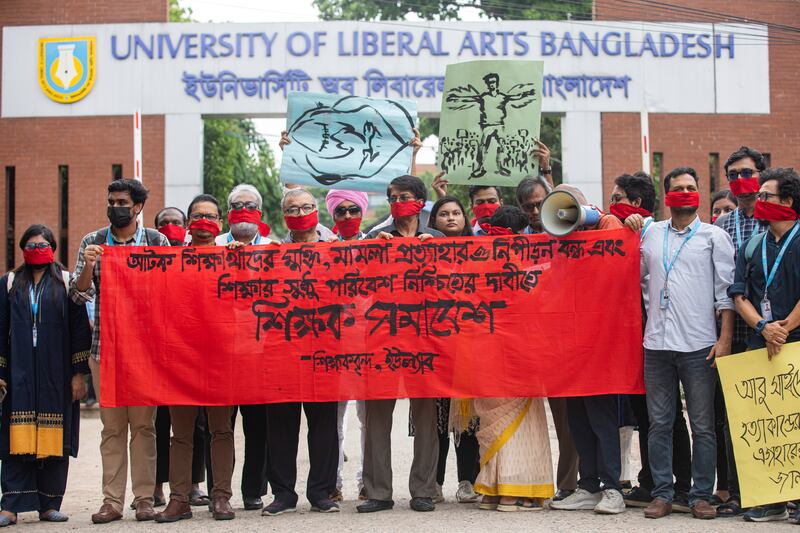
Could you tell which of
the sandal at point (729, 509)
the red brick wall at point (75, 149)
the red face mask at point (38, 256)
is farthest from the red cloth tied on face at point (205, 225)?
the red brick wall at point (75, 149)

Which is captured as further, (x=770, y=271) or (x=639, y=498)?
(x=639, y=498)

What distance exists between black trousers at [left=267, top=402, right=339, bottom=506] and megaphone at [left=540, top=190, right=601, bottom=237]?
1.82 metres

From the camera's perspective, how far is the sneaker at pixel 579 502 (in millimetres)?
6488

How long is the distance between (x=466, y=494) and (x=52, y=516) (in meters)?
2.69

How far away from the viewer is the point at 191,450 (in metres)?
6.66

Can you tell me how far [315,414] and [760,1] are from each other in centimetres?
1257

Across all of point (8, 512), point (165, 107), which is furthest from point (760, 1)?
point (8, 512)

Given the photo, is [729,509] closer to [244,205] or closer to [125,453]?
[244,205]

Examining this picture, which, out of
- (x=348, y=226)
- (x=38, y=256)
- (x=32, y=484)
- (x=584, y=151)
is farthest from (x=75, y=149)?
(x=32, y=484)

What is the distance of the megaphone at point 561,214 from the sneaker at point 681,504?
1761 mm

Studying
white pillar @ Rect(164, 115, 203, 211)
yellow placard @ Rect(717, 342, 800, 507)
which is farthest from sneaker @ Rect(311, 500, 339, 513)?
white pillar @ Rect(164, 115, 203, 211)

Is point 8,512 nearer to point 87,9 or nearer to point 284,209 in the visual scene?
point 284,209

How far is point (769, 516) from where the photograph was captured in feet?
20.0

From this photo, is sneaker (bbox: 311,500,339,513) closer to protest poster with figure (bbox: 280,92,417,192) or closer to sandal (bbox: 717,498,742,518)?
sandal (bbox: 717,498,742,518)
